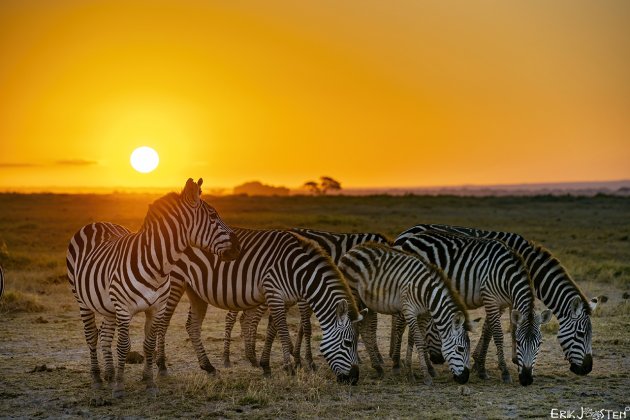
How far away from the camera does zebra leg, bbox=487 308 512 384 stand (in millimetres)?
9672

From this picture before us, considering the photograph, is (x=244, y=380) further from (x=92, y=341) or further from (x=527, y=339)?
(x=527, y=339)

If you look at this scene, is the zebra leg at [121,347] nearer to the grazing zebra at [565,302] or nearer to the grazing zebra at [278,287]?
the grazing zebra at [278,287]

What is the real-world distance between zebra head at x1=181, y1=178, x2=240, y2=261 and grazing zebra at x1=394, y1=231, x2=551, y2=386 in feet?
10.1

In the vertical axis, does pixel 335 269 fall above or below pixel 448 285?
above

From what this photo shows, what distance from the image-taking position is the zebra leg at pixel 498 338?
9672 millimetres

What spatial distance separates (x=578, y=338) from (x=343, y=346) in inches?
124

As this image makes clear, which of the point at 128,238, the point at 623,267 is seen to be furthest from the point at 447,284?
the point at 623,267

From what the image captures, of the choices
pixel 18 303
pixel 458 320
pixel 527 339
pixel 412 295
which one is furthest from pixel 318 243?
pixel 18 303

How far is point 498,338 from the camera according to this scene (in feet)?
32.0

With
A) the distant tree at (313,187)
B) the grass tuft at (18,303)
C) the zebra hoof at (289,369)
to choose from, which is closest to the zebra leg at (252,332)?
the zebra hoof at (289,369)

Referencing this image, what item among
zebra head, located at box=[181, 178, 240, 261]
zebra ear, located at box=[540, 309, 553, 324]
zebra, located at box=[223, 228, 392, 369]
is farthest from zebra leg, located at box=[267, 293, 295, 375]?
zebra ear, located at box=[540, 309, 553, 324]

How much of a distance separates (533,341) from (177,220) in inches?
181

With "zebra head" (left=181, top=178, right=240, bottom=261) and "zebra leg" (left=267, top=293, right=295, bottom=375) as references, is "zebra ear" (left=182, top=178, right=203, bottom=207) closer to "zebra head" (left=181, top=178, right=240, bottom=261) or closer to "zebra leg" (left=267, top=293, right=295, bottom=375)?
"zebra head" (left=181, top=178, right=240, bottom=261)

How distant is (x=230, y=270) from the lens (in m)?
10.1
